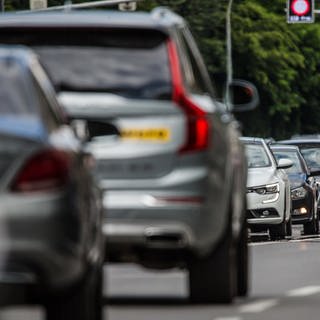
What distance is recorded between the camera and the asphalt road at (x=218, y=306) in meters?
13.7

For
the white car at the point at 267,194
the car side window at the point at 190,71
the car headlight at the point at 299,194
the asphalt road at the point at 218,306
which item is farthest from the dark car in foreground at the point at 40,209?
the car headlight at the point at 299,194

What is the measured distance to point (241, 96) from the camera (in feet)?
52.9

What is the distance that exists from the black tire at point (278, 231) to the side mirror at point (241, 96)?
14313mm

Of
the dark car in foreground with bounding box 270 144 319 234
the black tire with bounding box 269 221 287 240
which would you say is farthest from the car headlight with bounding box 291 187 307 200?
the black tire with bounding box 269 221 287 240

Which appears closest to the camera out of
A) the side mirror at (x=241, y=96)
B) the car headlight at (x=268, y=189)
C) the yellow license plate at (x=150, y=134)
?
the yellow license plate at (x=150, y=134)

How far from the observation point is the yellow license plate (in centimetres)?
1350

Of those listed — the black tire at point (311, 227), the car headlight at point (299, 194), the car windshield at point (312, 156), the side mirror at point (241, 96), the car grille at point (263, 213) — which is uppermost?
the side mirror at point (241, 96)

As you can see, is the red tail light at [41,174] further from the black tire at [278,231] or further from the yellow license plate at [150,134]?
the black tire at [278,231]

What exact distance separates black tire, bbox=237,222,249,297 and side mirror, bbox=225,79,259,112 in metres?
0.90

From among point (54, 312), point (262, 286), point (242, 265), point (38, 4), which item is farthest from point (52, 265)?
point (38, 4)

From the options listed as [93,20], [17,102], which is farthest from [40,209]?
[93,20]

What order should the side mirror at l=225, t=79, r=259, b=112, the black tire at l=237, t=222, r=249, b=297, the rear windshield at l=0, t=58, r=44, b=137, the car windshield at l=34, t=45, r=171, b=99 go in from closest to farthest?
the rear windshield at l=0, t=58, r=44, b=137
the car windshield at l=34, t=45, r=171, b=99
the black tire at l=237, t=222, r=249, b=297
the side mirror at l=225, t=79, r=259, b=112

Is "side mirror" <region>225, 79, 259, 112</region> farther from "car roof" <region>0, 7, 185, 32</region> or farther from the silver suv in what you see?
"car roof" <region>0, 7, 185, 32</region>

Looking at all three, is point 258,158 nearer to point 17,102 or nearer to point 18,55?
point 18,55
